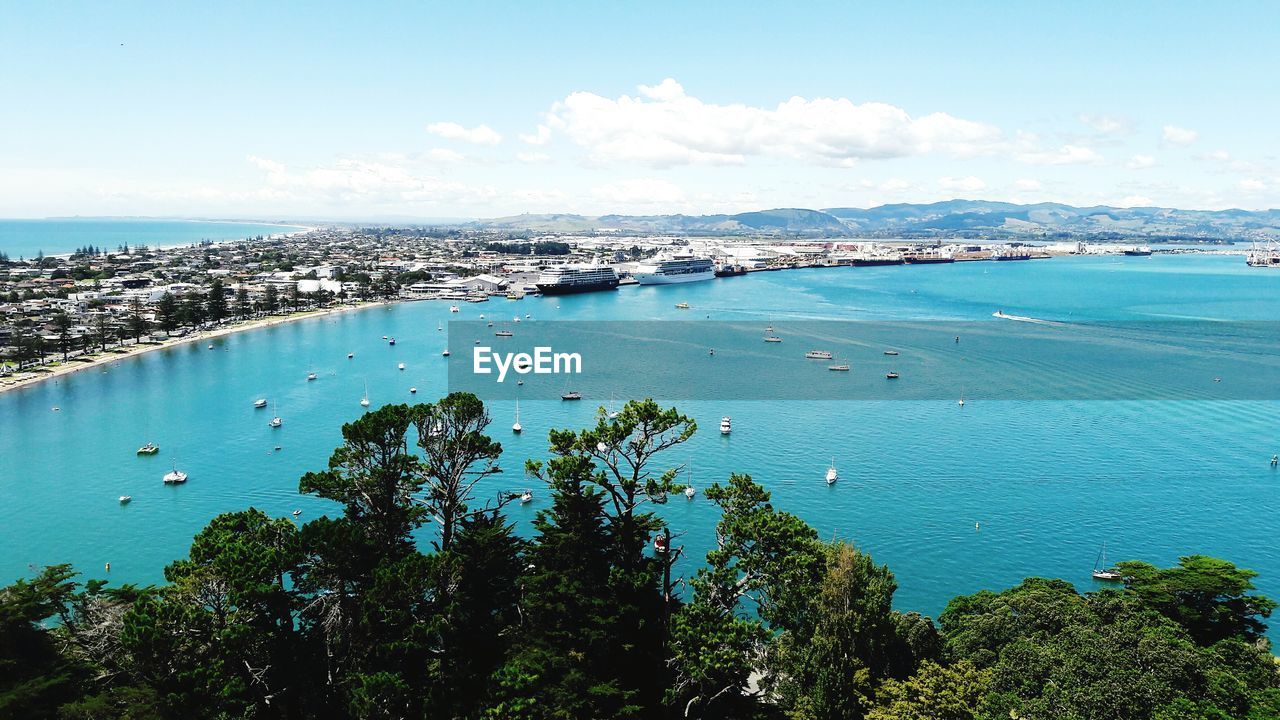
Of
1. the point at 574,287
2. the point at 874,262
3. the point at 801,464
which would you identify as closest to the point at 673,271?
the point at 574,287

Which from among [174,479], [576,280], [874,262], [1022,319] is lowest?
[174,479]

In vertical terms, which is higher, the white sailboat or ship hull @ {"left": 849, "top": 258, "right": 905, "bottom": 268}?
ship hull @ {"left": 849, "top": 258, "right": 905, "bottom": 268}

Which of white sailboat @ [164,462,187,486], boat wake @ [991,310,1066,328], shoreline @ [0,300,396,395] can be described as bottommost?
white sailboat @ [164,462,187,486]

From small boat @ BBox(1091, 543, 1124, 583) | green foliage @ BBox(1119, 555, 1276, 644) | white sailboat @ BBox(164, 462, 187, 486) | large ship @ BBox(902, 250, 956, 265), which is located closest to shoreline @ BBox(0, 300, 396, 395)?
white sailboat @ BBox(164, 462, 187, 486)

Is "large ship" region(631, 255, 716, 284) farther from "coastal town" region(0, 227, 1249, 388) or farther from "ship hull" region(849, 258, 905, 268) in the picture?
"ship hull" region(849, 258, 905, 268)

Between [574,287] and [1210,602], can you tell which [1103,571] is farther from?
[574,287]

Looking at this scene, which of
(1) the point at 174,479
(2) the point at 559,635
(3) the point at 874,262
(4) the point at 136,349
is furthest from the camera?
(3) the point at 874,262

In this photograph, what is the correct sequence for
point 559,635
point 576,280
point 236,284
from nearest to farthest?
1. point 559,635
2. point 236,284
3. point 576,280
